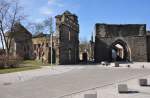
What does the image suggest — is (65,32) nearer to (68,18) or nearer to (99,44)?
(68,18)

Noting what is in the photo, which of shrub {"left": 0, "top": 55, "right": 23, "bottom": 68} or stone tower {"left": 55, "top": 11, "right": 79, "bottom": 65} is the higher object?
stone tower {"left": 55, "top": 11, "right": 79, "bottom": 65}

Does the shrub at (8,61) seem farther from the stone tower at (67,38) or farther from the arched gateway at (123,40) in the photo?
the arched gateway at (123,40)

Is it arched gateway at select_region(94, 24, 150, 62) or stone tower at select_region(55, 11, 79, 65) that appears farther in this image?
arched gateway at select_region(94, 24, 150, 62)

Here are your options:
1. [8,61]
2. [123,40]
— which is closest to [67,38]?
[8,61]

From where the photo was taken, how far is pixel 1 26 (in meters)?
Result: 63.0

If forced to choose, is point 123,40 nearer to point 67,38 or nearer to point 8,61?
point 67,38

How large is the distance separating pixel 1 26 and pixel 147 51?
108ft

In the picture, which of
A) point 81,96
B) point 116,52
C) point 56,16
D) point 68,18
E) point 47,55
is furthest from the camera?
point 116,52

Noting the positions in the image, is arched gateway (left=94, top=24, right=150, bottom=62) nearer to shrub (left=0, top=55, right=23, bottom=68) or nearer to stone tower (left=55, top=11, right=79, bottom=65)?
stone tower (left=55, top=11, right=79, bottom=65)

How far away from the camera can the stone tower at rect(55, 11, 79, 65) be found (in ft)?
166

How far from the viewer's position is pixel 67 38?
52625 mm

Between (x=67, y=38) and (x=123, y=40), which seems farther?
(x=123, y=40)

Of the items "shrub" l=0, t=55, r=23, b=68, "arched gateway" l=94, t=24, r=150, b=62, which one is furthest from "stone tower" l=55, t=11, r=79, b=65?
"shrub" l=0, t=55, r=23, b=68

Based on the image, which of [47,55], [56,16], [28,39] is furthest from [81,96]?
[28,39]
